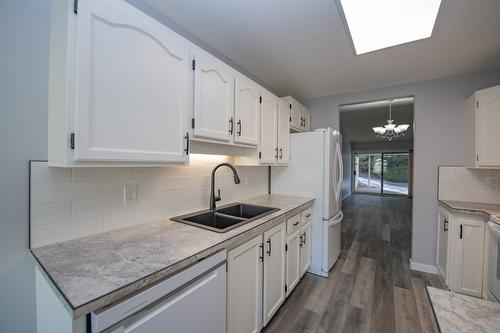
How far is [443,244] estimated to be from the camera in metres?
2.27

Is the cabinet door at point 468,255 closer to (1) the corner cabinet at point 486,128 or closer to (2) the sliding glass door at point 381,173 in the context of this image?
(1) the corner cabinet at point 486,128

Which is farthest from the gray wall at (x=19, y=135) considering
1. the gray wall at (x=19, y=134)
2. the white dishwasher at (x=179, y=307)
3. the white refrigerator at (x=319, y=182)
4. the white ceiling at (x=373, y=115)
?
the white ceiling at (x=373, y=115)

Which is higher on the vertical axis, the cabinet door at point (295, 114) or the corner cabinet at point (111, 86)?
the cabinet door at point (295, 114)

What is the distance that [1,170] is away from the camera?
92 centimetres

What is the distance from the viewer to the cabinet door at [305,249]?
2.23 m

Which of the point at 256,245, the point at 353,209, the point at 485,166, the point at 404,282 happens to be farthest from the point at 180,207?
the point at 353,209

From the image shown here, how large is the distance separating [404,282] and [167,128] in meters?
2.88

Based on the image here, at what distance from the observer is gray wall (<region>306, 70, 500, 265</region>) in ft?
7.99

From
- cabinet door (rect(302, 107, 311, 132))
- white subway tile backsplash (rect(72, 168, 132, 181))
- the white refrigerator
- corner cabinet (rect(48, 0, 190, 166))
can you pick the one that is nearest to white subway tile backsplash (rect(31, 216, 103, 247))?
white subway tile backsplash (rect(72, 168, 132, 181))

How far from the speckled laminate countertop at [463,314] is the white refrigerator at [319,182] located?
165cm

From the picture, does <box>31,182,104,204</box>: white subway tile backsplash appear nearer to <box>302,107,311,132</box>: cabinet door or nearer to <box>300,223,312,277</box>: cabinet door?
<box>300,223,312,277</box>: cabinet door

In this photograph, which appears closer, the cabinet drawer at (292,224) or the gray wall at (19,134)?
the gray wall at (19,134)

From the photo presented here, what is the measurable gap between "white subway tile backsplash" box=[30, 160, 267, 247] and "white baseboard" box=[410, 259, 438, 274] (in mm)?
2702

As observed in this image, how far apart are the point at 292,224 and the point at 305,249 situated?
56 cm
